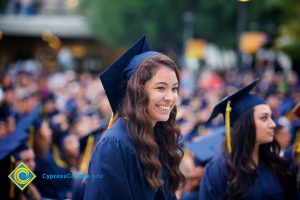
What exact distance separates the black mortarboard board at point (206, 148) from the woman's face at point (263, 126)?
673 millimetres

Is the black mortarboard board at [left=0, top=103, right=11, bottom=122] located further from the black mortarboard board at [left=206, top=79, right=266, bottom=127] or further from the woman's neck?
the woman's neck

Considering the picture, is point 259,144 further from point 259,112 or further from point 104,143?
point 104,143

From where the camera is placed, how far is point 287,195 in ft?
14.5

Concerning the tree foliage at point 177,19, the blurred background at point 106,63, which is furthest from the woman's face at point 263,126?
the tree foliage at point 177,19

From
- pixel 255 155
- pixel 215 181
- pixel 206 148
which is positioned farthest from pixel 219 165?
pixel 206 148

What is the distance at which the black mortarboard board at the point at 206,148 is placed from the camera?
509 centimetres

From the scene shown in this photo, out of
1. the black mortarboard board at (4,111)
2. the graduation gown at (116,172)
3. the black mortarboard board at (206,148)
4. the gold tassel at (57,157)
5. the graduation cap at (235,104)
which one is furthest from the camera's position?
the black mortarboard board at (4,111)

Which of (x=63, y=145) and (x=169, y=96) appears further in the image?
(x=63, y=145)

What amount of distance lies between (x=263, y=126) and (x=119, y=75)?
1656 mm

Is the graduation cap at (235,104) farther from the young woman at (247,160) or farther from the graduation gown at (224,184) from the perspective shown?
the graduation gown at (224,184)

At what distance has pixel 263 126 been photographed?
4.41 meters

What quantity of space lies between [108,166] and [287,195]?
2.10m

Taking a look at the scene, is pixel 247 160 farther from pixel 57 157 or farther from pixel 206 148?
pixel 57 157

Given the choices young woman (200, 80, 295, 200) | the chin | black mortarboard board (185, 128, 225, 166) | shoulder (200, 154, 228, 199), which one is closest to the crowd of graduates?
black mortarboard board (185, 128, 225, 166)
